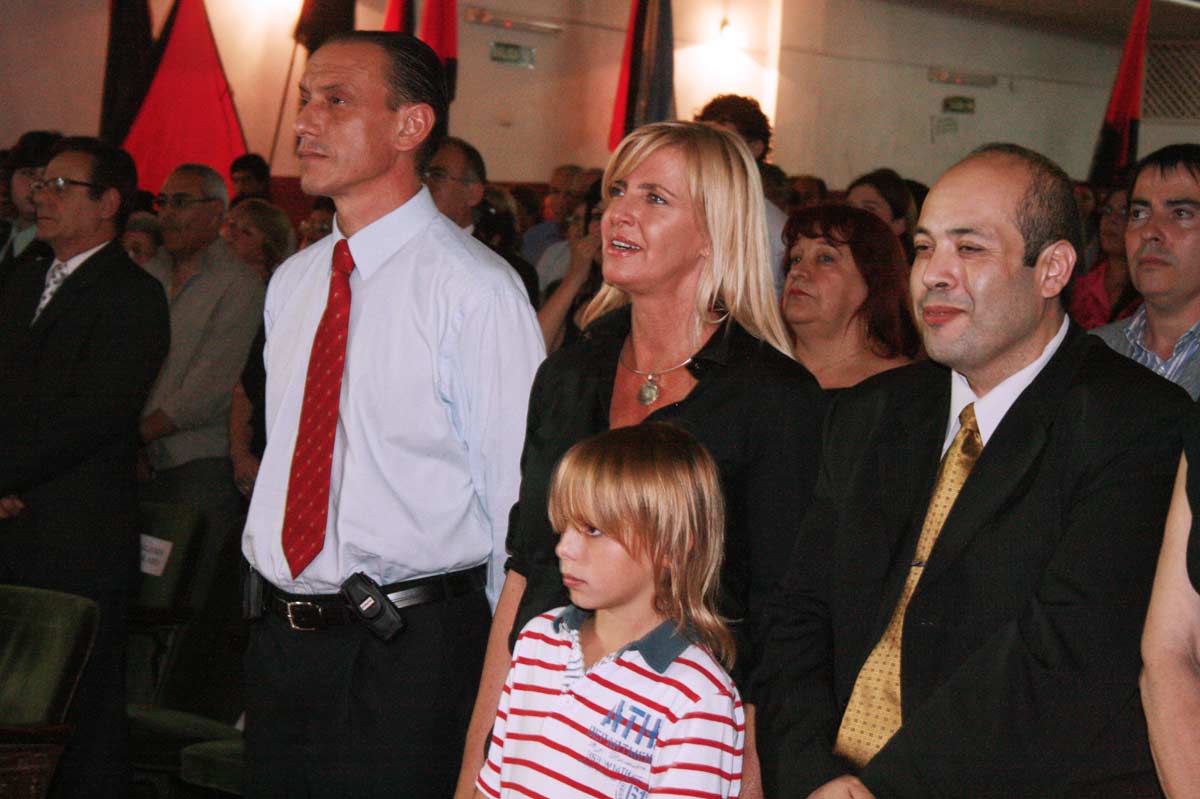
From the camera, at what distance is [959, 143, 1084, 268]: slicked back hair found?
5.65 feet

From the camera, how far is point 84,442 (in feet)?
10.4

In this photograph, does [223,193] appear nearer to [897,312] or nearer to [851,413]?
[897,312]

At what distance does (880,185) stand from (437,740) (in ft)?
11.1

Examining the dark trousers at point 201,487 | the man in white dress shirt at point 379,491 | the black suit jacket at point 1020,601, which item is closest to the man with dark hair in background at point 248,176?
the dark trousers at point 201,487

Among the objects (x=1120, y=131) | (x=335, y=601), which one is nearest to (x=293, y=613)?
(x=335, y=601)

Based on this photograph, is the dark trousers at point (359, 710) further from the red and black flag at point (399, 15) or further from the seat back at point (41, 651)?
the red and black flag at point (399, 15)

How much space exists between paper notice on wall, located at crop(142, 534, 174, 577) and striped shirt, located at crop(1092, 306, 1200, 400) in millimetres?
2385

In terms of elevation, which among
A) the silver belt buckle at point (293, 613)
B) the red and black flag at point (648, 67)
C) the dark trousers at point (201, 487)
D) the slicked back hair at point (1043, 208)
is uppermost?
the red and black flag at point (648, 67)

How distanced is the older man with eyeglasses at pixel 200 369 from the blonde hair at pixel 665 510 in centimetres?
286

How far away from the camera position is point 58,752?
244cm

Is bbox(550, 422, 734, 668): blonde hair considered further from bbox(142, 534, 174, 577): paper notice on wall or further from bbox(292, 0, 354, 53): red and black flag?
bbox(292, 0, 354, 53): red and black flag

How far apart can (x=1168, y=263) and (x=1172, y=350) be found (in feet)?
0.60

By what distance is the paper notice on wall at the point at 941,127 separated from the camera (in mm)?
14117

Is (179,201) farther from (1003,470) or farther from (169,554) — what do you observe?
(1003,470)
